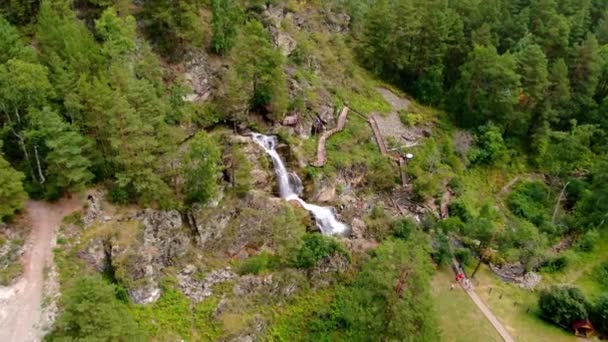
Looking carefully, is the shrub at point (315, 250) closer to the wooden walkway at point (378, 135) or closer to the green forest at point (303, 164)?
the green forest at point (303, 164)

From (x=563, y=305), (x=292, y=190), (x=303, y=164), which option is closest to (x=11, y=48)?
(x=292, y=190)

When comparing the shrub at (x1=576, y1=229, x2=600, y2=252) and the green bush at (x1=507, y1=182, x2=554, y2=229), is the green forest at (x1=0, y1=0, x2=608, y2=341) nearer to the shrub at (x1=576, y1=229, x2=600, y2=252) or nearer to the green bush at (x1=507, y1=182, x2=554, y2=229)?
the shrub at (x1=576, y1=229, x2=600, y2=252)

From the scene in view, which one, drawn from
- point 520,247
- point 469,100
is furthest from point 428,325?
point 469,100

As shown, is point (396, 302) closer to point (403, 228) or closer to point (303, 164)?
point (403, 228)

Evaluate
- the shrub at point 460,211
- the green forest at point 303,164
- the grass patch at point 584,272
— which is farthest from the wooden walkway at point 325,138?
the grass patch at point 584,272

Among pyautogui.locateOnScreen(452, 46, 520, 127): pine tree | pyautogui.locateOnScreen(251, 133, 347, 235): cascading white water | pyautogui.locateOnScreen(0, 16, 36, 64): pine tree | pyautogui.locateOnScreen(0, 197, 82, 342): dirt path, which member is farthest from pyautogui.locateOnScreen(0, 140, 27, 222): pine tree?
pyautogui.locateOnScreen(452, 46, 520, 127): pine tree

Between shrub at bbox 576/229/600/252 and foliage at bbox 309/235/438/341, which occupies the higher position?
foliage at bbox 309/235/438/341
